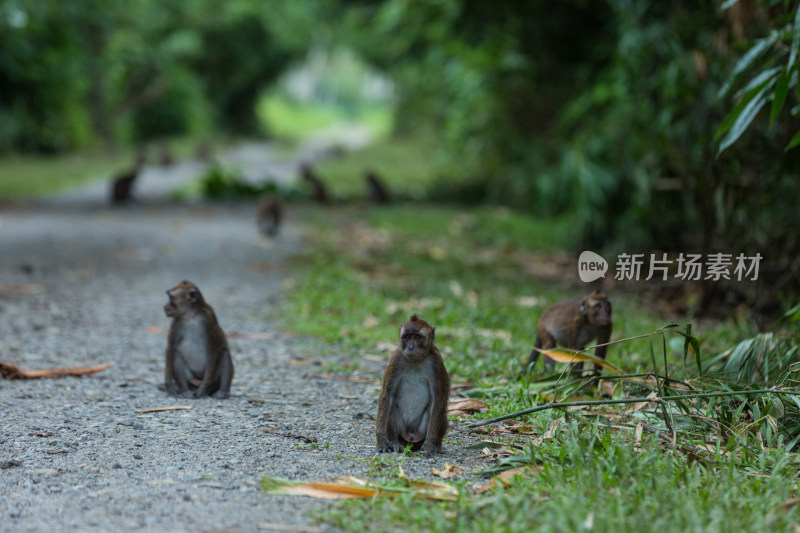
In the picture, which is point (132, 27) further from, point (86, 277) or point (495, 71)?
point (86, 277)

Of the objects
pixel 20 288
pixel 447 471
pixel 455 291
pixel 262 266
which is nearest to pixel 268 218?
pixel 262 266

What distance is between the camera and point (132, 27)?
32250 millimetres

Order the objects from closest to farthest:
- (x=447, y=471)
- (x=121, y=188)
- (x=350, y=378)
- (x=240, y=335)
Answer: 1. (x=447, y=471)
2. (x=350, y=378)
3. (x=240, y=335)
4. (x=121, y=188)

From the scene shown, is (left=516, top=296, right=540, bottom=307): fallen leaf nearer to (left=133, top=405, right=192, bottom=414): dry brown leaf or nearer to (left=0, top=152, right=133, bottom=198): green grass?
(left=133, top=405, right=192, bottom=414): dry brown leaf

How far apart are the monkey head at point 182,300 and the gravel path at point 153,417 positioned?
0.50 metres

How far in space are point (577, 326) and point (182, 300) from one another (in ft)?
7.93

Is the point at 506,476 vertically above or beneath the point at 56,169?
beneath

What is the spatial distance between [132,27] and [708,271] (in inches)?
1095

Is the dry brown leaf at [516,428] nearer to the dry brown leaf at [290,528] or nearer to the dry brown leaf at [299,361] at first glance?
the dry brown leaf at [290,528]

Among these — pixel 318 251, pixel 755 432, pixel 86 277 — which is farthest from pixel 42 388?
pixel 318 251

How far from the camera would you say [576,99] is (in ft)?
48.4

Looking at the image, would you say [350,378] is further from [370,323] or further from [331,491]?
[331,491]

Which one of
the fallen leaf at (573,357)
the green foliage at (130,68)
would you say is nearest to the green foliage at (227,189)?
the green foliage at (130,68)

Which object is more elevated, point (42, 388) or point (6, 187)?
point (6, 187)
